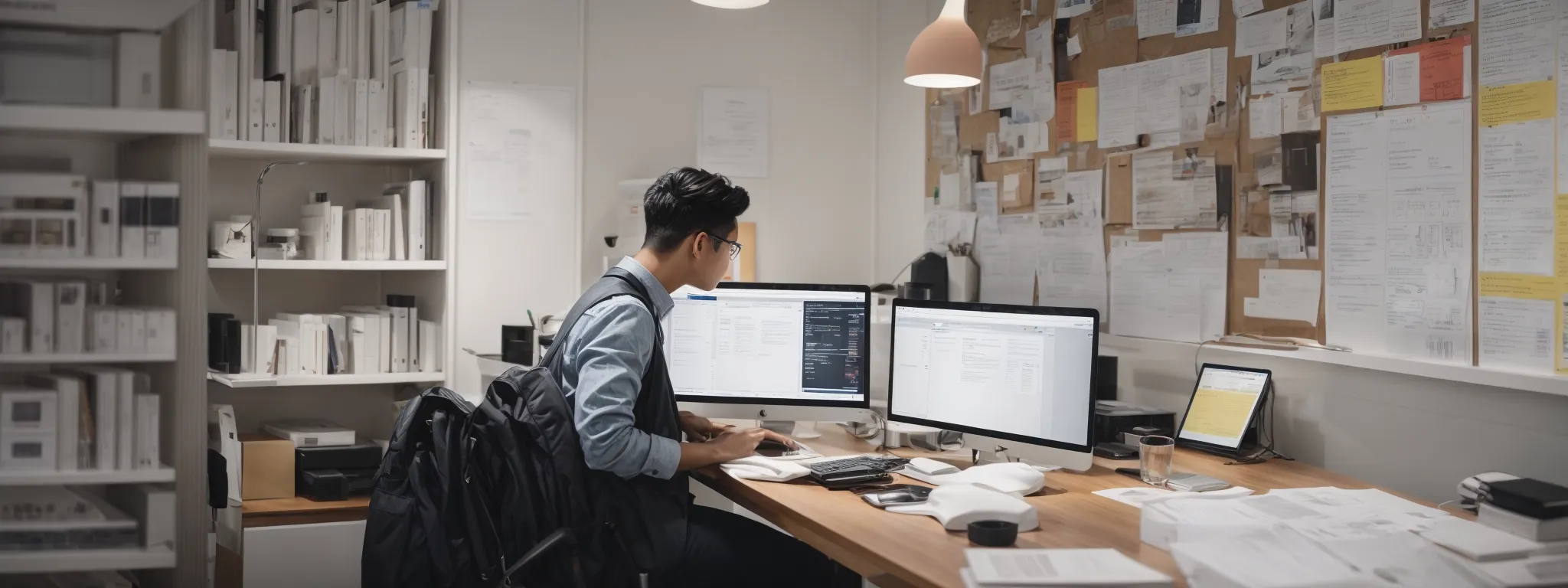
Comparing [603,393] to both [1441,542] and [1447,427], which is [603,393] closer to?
[1441,542]

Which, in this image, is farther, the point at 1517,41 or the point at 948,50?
the point at 948,50

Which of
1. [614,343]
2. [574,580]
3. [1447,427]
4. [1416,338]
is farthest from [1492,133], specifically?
[574,580]

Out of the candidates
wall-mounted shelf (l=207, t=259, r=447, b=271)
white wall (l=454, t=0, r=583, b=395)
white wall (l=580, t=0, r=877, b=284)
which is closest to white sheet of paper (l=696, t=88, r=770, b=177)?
white wall (l=580, t=0, r=877, b=284)

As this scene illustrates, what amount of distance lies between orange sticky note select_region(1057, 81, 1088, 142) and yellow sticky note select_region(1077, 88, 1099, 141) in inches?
0.7

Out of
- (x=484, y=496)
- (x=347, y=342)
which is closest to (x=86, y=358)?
(x=484, y=496)

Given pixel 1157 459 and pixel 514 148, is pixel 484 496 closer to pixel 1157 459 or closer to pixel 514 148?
pixel 1157 459

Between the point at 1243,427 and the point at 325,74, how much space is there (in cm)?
284

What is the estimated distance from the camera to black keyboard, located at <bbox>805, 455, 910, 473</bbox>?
8.35 ft

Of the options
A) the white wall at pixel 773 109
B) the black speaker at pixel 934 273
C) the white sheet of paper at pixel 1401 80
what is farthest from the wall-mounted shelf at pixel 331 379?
the white sheet of paper at pixel 1401 80

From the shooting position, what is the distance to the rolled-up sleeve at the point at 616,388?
225 cm

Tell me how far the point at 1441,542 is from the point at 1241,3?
5.13 ft

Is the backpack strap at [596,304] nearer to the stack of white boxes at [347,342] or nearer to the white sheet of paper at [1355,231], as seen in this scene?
the stack of white boxes at [347,342]

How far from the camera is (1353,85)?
8.73 ft

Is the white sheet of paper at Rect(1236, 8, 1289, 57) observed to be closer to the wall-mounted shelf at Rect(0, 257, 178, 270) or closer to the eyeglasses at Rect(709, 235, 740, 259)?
the eyeglasses at Rect(709, 235, 740, 259)
